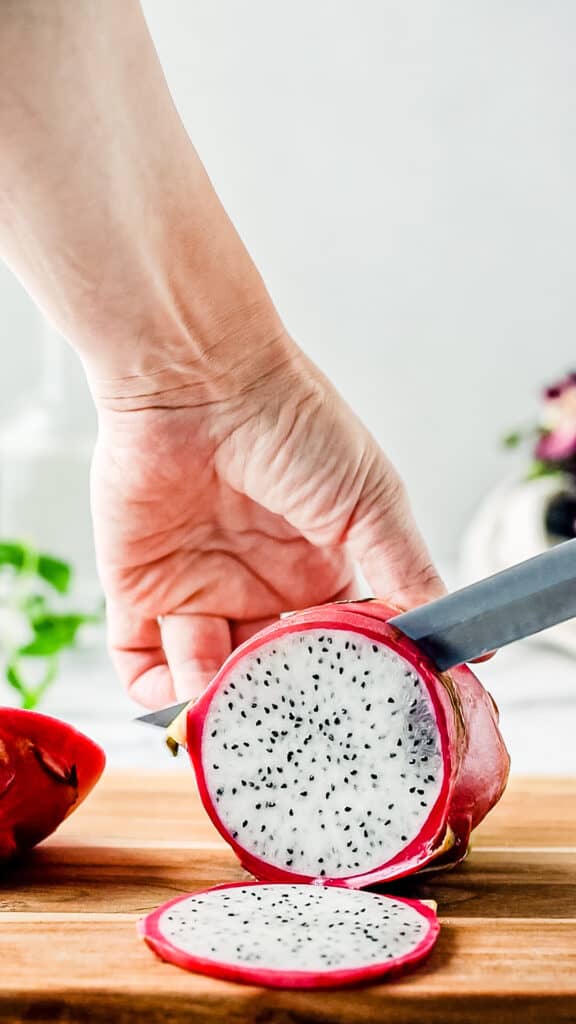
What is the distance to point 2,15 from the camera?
1.42 m

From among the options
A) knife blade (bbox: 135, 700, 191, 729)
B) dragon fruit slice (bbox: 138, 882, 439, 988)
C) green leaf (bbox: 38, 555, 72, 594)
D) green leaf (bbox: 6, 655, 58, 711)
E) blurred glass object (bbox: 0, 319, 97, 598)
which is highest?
blurred glass object (bbox: 0, 319, 97, 598)

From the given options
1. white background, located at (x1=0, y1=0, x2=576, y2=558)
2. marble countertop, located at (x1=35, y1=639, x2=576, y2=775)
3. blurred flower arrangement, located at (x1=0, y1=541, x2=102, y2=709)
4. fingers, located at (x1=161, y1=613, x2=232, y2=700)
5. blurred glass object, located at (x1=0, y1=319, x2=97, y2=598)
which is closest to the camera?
fingers, located at (x1=161, y1=613, x2=232, y2=700)

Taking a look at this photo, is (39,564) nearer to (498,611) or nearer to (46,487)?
(46,487)

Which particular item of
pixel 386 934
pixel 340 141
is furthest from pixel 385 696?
pixel 340 141

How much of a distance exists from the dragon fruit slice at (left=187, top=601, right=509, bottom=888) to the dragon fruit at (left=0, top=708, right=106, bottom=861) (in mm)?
182

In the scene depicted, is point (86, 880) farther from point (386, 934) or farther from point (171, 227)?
point (171, 227)

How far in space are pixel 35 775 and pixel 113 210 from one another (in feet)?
2.56

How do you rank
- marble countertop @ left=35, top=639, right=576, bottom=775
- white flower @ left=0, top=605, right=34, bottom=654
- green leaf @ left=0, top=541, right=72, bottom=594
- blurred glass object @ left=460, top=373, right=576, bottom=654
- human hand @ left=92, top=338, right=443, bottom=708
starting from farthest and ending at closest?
blurred glass object @ left=460, top=373, right=576, bottom=654
white flower @ left=0, top=605, right=34, bottom=654
green leaf @ left=0, top=541, right=72, bottom=594
marble countertop @ left=35, top=639, right=576, bottom=775
human hand @ left=92, top=338, right=443, bottom=708

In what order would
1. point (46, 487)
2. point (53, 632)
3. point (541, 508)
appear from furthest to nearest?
point (541, 508) < point (46, 487) < point (53, 632)

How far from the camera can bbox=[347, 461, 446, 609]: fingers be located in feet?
6.28

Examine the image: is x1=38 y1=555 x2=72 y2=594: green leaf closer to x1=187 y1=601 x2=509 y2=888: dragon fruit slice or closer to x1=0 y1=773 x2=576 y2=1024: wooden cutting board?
x1=0 y1=773 x2=576 y2=1024: wooden cutting board

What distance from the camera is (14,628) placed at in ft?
10.7

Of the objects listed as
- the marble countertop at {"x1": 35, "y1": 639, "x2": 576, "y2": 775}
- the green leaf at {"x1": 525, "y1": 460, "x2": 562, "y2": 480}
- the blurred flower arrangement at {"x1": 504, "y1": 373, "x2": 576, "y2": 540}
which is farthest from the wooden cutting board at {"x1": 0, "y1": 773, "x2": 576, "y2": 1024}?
the green leaf at {"x1": 525, "y1": 460, "x2": 562, "y2": 480}

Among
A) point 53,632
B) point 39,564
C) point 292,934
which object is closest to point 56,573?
point 39,564
